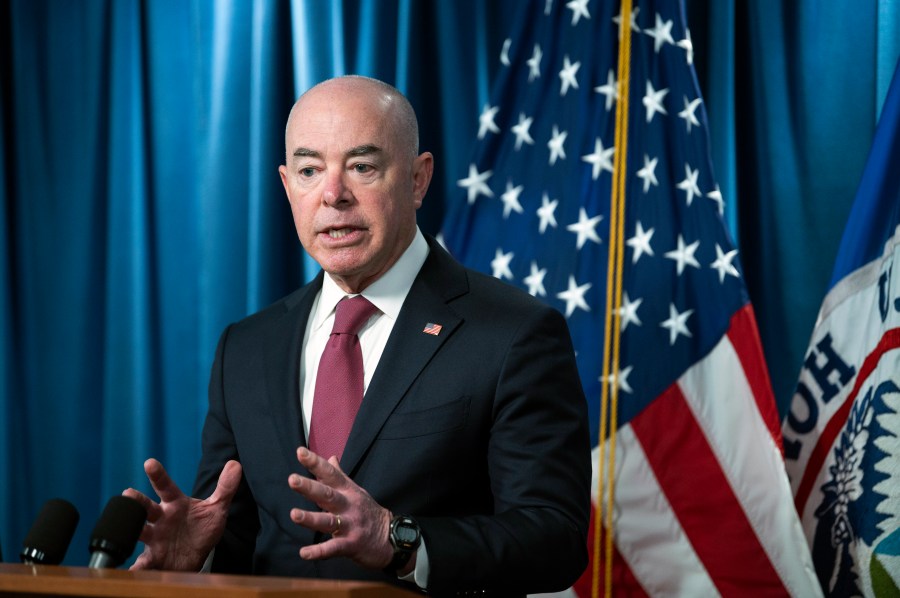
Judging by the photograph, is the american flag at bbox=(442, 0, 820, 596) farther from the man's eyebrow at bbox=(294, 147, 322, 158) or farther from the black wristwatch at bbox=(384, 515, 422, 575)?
the black wristwatch at bbox=(384, 515, 422, 575)

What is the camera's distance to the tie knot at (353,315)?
231 cm

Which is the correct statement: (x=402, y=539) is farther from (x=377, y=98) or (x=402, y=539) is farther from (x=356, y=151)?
(x=377, y=98)

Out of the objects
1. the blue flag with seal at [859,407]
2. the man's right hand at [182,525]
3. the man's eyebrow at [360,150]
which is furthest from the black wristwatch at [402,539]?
the blue flag with seal at [859,407]

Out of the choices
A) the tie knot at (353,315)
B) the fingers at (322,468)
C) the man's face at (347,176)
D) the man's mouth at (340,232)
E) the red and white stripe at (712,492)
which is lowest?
the red and white stripe at (712,492)

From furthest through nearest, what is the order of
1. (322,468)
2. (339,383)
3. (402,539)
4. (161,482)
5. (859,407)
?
(859,407) → (339,383) → (161,482) → (402,539) → (322,468)

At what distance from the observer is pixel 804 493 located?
9.91 ft

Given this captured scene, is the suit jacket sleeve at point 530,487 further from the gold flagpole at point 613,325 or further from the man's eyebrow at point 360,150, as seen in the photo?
the gold flagpole at point 613,325

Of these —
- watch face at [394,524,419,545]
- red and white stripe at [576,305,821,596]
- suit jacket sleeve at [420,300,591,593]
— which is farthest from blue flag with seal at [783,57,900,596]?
watch face at [394,524,419,545]

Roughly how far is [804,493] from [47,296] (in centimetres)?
255

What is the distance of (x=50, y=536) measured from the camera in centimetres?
157

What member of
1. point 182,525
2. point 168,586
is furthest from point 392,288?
point 168,586

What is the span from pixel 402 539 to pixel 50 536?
1.78 ft

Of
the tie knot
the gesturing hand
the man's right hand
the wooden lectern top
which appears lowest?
the man's right hand

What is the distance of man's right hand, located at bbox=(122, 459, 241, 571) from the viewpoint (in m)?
2.02
